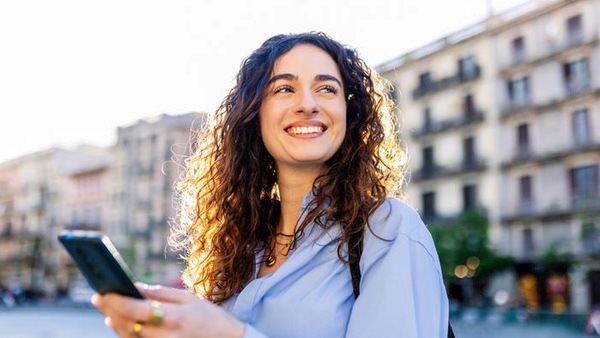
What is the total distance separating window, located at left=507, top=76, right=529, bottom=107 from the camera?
101 ft

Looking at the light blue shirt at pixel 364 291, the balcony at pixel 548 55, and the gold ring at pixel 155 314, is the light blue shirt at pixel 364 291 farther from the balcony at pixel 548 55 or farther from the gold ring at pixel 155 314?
the balcony at pixel 548 55

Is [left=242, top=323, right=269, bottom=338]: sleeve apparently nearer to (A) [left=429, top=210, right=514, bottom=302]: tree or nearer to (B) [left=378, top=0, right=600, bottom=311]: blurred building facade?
(B) [left=378, top=0, right=600, bottom=311]: blurred building facade

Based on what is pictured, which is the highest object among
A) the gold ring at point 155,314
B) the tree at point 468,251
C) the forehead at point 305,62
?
the forehead at point 305,62

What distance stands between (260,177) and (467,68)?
107 ft

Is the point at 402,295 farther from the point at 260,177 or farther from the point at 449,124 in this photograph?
the point at 449,124

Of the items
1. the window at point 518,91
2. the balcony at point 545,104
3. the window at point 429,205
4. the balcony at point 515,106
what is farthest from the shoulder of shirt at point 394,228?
the window at point 429,205

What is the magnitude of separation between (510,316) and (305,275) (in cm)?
2314

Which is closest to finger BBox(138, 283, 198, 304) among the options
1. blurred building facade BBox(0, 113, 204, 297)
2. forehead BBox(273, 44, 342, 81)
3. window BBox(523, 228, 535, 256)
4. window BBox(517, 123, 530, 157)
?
forehead BBox(273, 44, 342, 81)

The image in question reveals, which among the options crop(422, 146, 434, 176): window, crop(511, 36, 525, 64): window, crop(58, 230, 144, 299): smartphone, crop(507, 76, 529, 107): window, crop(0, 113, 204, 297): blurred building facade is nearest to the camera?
crop(58, 230, 144, 299): smartphone

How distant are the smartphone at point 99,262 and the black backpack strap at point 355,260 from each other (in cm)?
52

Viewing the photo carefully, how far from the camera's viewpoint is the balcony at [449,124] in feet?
107

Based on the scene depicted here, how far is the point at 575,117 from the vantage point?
95.4 ft

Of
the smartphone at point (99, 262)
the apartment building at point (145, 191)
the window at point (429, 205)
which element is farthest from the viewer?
the apartment building at point (145, 191)

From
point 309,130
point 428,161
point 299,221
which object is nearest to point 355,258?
point 299,221
